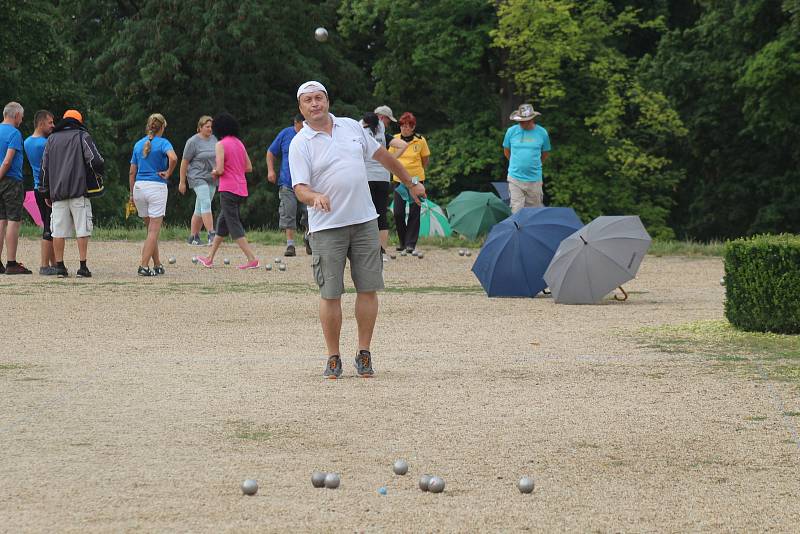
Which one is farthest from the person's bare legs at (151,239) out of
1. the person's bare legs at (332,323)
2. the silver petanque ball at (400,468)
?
the silver petanque ball at (400,468)

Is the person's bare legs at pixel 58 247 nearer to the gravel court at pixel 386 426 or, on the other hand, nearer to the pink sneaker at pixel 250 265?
the pink sneaker at pixel 250 265

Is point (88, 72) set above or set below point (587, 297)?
above

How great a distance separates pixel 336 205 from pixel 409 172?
9.28 metres

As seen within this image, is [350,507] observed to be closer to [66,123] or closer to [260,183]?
[66,123]

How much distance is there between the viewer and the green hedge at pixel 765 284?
11.4 meters

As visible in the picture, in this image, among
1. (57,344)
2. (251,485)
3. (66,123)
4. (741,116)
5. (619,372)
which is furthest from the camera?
(741,116)

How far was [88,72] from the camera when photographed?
139ft

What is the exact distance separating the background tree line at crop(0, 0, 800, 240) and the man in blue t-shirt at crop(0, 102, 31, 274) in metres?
17.5

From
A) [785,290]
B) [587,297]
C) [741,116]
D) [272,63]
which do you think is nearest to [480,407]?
[785,290]

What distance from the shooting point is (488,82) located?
129 ft

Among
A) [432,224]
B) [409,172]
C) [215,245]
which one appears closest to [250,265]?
[215,245]

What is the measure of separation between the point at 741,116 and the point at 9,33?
1886 cm

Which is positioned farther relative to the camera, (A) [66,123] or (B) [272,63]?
(B) [272,63]

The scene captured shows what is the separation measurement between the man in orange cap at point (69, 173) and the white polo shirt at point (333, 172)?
7.38m
